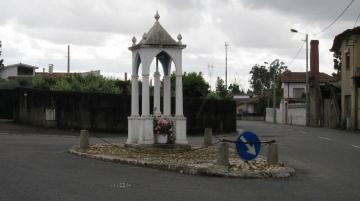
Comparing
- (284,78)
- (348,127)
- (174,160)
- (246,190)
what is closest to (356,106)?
(348,127)

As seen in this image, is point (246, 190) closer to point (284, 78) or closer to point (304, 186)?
point (304, 186)

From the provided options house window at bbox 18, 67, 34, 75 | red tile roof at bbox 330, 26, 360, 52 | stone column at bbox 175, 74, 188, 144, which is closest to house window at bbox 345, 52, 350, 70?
red tile roof at bbox 330, 26, 360, 52

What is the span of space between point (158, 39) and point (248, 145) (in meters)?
6.58

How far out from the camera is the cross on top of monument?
66.8ft

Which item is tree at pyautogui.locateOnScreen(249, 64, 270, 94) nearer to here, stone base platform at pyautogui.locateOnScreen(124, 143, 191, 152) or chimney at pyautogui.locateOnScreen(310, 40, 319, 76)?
chimney at pyautogui.locateOnScreen(310, 40, 319, 76)

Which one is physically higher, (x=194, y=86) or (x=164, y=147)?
(x=194, y=86)

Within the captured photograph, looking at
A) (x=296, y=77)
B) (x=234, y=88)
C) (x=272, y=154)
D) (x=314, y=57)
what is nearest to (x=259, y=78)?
(x=234, y=88)

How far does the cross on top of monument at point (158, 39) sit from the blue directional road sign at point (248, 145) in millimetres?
6190

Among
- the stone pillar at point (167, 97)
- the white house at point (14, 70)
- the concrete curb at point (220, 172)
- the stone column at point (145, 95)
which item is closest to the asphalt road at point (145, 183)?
the concrete curb at point (220, 172)

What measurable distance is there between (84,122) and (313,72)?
Result: 1344 inches

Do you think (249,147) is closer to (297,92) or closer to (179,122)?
(179,122)

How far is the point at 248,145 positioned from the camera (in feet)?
49.5

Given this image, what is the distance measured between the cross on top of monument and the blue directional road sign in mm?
6190

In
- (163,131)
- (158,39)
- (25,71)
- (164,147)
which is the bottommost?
(164,147)
